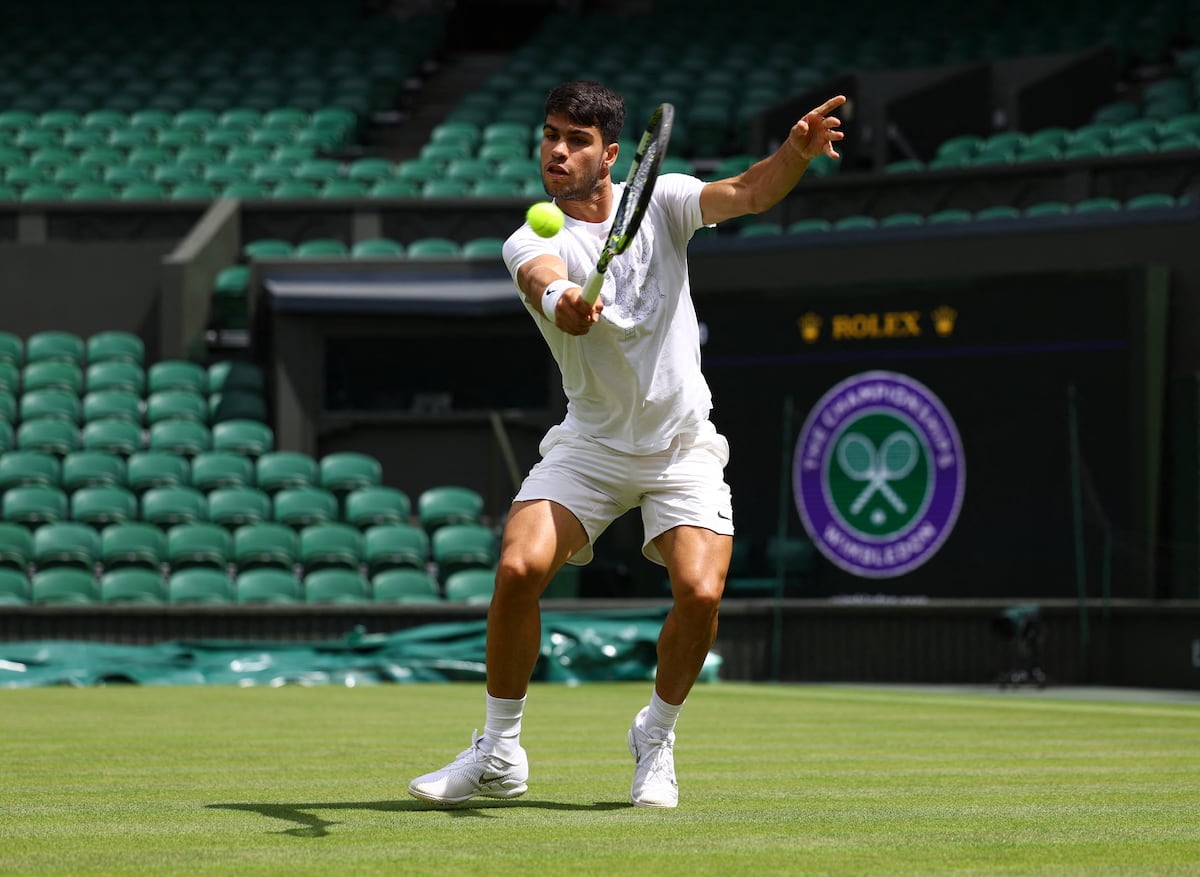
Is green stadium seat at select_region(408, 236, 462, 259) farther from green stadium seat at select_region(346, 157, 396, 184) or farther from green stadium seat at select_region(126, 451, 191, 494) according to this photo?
green stadium seat at select_region(126, 451, 191, 494)

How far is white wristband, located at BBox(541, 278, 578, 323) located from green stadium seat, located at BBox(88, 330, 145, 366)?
14.8 meters

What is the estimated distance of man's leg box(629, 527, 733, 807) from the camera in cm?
489

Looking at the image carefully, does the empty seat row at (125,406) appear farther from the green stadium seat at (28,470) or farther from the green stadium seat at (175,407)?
the green stadium seat at (28,470)

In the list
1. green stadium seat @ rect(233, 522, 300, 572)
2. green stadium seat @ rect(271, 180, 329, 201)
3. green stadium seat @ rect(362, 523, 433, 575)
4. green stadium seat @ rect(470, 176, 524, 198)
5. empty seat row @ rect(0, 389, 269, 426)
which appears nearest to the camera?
green stadium seat @ rect(233, 522, 300, 572)

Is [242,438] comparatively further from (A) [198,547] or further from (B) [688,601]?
(B) [688,601]

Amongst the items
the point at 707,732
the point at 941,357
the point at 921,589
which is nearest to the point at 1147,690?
the point at 921,589

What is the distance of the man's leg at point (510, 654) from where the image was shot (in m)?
4.80

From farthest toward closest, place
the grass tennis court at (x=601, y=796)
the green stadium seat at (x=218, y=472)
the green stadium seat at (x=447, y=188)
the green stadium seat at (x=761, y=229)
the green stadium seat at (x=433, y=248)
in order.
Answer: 1. the green stadium seat at (x=447, y=188)
2. the green stadium seat at (x=433, y=248)
3. the green stadium seat at (x=761, y=229)
4. the green stadium seat at (x=218, y=472)
5. the grass tennis court at (x=601, y=796)

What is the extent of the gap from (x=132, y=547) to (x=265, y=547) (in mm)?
1116

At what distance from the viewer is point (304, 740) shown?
25.0 ft

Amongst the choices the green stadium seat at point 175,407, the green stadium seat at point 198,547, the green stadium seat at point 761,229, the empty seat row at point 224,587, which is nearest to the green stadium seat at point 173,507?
the green stadium seat at point 198,547

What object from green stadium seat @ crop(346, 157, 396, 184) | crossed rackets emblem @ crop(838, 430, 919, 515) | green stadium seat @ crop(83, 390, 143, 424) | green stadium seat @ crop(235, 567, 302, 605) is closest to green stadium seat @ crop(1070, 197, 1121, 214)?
crossed rackets emblem @ crop(838, 430, 919, 515)

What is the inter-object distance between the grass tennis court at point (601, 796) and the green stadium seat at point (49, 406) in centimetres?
792

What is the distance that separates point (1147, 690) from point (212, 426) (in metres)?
9.56
